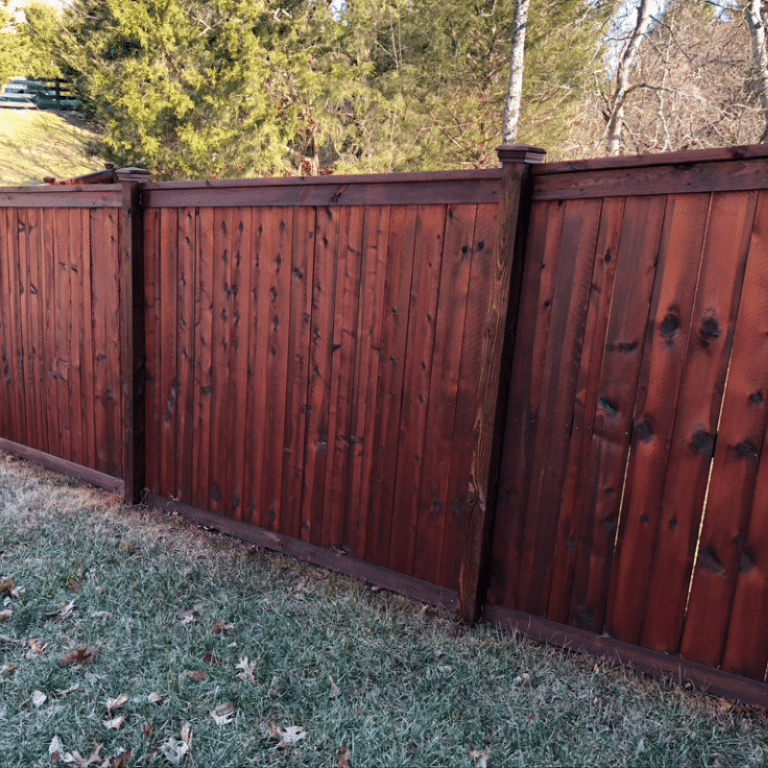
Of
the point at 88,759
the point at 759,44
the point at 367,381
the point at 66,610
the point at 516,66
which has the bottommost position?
the point at 66,610

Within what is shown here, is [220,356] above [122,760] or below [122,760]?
above

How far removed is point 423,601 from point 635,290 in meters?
1.69

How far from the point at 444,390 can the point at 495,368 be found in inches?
12.2

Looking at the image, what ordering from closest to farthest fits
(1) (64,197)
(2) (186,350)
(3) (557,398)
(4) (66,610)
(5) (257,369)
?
(3) (557,398) → (4) (66,610) → (5) (257,369) → (2) (186,350) → (1) (64,197)

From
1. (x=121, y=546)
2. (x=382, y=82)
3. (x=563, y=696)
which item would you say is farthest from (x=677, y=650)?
(x=382, y=82)

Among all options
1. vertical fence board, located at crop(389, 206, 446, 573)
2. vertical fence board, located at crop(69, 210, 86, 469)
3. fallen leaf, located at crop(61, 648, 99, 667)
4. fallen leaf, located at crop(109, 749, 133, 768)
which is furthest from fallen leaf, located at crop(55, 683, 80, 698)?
vertical fence board, located at crop(69, 210, 86, 469)

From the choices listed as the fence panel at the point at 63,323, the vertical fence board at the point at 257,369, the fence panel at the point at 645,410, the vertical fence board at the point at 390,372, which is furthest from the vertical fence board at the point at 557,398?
the fence panel at the point at 63,323

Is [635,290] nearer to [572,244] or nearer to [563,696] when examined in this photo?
[572,244]

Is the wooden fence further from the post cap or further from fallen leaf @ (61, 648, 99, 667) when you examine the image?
fallen leaf @ (61, 648, 99, 667)

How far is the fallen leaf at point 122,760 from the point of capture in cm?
224

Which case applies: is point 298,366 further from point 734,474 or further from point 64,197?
point 64,197

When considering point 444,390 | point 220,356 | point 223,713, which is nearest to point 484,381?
point 444,390

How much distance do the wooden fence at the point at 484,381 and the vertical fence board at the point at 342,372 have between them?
1 cm

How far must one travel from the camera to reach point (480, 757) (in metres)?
2.33
